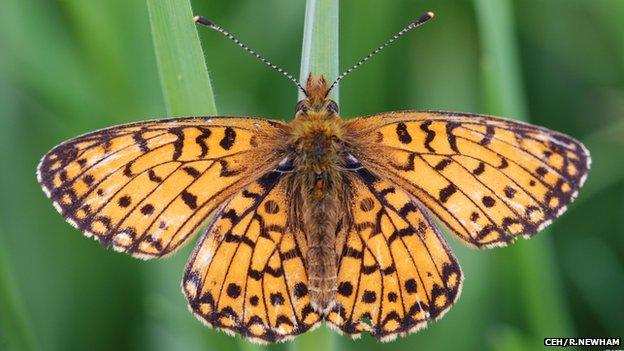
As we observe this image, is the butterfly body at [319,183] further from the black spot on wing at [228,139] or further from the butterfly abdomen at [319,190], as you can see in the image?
the black spot on wing at [228,139]

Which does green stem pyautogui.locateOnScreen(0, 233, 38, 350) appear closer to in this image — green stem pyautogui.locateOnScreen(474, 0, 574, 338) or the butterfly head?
the butterfly head

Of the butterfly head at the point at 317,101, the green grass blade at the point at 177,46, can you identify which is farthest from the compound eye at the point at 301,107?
the green grass blade at the point at 177,46

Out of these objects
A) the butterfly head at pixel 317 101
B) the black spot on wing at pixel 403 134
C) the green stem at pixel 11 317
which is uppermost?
the butterfly head at pixel 317 101

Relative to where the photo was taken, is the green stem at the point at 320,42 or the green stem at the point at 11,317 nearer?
the green stem at the point at 320,42

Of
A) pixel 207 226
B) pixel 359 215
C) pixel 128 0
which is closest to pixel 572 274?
pixel 359 215

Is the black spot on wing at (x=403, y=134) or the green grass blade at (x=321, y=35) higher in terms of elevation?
the green grass blade at (x=321, y=35)

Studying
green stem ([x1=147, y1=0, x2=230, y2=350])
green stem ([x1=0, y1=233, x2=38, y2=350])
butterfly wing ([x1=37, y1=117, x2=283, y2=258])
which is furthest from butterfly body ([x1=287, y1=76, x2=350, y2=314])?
green stem ([x1=0, y1=233, x2=38, y2=350])

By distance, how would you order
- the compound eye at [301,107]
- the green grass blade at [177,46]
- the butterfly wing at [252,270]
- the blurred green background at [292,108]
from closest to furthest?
the green grass blade at [177,46] → the butterfly wing at [252,270] → the compound eye at [301,107] → the blurred green background at [292,108]

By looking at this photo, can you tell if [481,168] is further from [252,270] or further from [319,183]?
[252,270]
